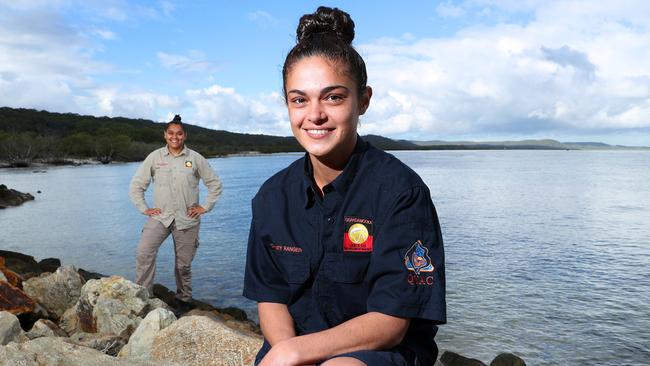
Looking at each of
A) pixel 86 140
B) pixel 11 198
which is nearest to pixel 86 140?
pixel 86 140

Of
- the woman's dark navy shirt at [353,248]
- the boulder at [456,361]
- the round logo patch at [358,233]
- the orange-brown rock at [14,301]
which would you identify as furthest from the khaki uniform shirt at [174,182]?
the round logo patch at [358,233]

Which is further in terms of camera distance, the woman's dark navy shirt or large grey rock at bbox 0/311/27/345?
large grey rock at bbox 0/311/27/345

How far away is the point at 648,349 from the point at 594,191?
31.6 m

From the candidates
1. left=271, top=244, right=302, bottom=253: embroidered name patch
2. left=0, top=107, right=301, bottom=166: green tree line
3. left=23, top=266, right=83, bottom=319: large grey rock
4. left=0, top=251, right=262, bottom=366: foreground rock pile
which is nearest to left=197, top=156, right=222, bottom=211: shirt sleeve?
left=0, top=251, right=262, bottom=366: foreground rock pile

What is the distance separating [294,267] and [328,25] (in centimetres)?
118

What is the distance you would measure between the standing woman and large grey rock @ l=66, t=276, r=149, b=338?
15.9 ft

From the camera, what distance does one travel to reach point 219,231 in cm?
2122

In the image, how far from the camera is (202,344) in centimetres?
522

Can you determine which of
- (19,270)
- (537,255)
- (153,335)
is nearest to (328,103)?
(153,335)

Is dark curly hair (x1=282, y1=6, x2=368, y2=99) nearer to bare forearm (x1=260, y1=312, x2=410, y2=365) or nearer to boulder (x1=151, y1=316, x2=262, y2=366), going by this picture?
bare forearm (x1=260, y1=312, x2=410, y2=365)

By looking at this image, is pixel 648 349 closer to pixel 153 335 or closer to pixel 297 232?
pixel 153 335

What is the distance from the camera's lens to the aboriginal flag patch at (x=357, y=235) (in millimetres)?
2531

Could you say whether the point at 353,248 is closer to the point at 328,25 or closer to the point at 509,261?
the point at 328,25

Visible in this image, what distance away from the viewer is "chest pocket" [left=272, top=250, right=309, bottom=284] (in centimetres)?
263
